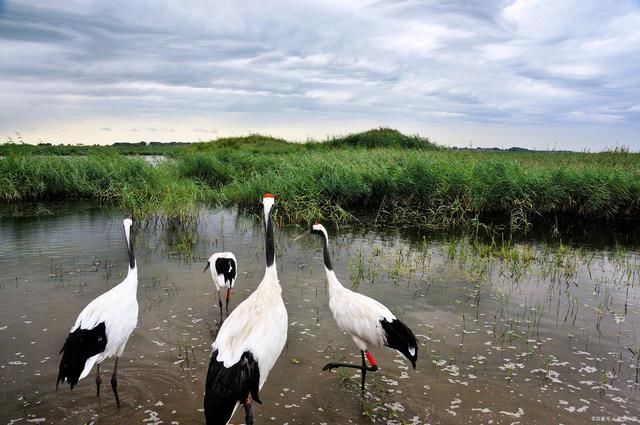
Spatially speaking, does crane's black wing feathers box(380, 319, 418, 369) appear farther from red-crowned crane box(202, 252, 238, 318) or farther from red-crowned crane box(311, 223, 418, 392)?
red-crowned crane box(202, 252, 238, 318)

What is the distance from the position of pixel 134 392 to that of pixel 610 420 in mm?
4692

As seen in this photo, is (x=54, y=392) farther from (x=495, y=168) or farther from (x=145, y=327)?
(x=495, y=168)

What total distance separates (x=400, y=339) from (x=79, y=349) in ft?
10.4

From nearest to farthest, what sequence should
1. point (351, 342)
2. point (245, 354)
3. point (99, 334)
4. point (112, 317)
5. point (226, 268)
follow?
point (245, 354) < point (99, 334) < point (112, 317) < point (351, 342) < point (226, 268)

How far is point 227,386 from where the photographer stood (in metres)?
4.05

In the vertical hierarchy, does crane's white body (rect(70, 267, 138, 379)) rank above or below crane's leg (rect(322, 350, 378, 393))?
above

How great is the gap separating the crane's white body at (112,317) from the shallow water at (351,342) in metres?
0.52

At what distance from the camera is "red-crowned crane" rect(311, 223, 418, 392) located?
17.3 feet

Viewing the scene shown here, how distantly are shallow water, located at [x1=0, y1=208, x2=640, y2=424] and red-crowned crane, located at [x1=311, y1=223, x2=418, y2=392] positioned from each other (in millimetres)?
360

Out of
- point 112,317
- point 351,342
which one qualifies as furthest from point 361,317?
point 112,317

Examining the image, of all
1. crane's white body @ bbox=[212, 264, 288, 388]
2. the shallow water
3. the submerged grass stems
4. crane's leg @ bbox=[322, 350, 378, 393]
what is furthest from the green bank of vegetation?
crane's white body @ bbox=[212, 264, 288, 388]

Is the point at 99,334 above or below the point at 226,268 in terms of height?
below

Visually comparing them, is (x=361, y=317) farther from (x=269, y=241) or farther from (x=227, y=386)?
(x=227, y=386)

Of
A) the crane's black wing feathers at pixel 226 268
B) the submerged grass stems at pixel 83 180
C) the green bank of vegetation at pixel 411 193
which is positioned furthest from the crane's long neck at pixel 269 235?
the submerged grass stems at pixel 83 180
